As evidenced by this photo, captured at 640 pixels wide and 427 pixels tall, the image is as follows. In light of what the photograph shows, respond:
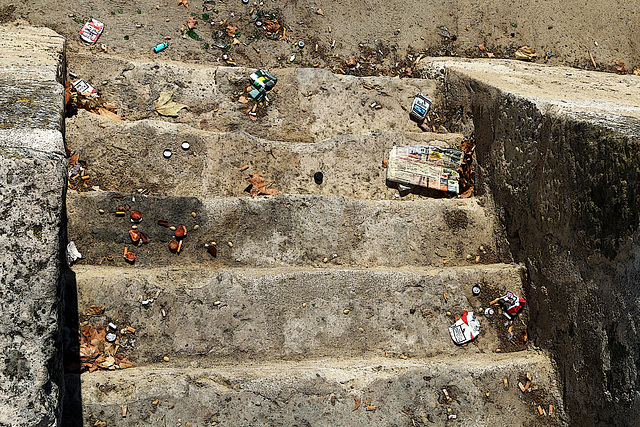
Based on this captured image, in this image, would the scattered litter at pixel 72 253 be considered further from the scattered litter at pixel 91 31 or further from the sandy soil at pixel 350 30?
the scattered litter at pixel 91 31

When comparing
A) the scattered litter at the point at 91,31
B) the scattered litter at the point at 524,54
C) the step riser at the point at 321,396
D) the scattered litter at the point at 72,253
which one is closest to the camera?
the step riser at the point at 321,396

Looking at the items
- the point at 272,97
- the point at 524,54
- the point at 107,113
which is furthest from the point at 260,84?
the point at 524,54

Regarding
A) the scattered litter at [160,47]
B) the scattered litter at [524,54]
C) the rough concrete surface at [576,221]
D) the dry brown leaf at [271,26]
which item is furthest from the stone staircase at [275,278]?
the scattered litter at [524,54]

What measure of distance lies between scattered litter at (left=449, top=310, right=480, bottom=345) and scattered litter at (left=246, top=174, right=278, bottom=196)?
1.95 m

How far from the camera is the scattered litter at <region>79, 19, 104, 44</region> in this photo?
5656 millimetres

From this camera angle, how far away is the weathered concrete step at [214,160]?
4723mm

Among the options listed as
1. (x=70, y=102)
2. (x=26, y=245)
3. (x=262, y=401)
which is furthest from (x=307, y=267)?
(x=70, y=102)

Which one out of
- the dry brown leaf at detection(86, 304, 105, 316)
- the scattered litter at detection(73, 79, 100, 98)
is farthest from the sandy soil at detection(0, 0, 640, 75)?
the dry brown leaf at detection(86, 304, 105, 316)

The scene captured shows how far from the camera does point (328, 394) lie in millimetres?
3881

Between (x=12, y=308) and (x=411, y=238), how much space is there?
311 cm

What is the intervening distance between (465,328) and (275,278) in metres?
1.64

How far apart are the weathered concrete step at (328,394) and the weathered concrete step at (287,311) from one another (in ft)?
0.55

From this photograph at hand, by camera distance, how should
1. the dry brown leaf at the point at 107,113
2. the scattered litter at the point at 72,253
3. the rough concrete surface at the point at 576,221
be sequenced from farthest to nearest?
the dry brown leaf at the point at 107,113 < the scattered litter at the point at 72,253 < the rough concrete surface at the point at 576,221

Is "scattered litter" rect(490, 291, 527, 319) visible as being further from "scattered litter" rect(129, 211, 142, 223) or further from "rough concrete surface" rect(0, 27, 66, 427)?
"rough concrete surface" rect(0, 27, 66, 427)
